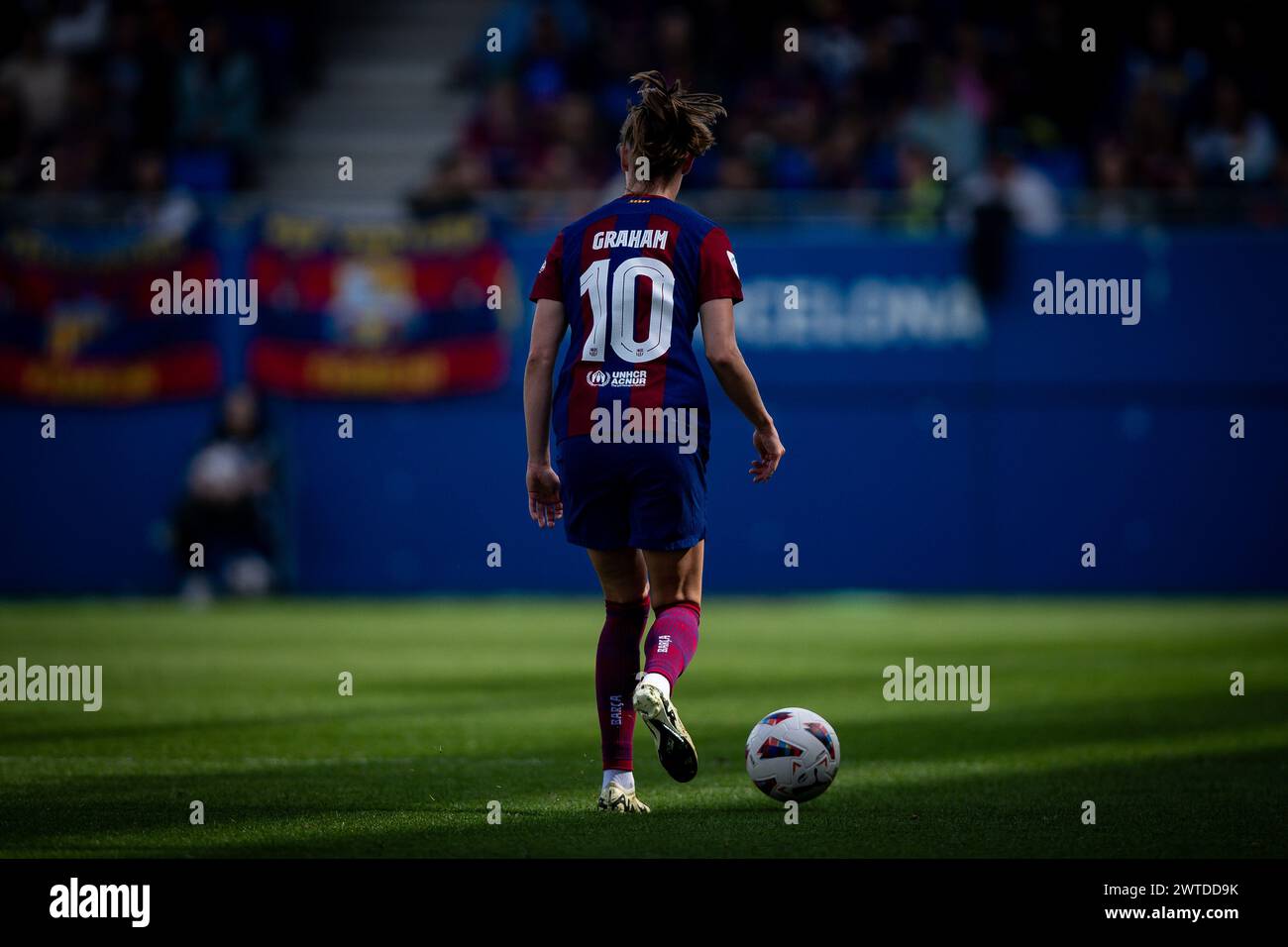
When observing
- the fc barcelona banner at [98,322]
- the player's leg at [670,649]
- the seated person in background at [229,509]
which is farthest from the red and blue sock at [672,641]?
the fc barcelona banner at [98,322]

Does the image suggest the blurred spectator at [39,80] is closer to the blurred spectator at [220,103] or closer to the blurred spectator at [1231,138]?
Answer: the blurred spectator at [220,103]

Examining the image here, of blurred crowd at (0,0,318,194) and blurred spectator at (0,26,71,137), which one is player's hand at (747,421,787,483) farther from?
blurred spectator at (0,26,71,137)

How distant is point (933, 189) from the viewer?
64.6ft

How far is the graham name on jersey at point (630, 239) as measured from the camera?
253 inches

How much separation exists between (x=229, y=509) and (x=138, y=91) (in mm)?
6014

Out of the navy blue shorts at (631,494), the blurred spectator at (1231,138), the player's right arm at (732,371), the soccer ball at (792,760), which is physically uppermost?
the blurred spectator at (1231,138)

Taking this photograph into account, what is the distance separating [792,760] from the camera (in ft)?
22.0

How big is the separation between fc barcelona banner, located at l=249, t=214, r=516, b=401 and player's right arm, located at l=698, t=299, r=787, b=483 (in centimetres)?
1360

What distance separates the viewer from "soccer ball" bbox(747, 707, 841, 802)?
6715 millimetres

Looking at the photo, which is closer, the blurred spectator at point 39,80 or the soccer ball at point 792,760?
the soccer ball at point 792,760

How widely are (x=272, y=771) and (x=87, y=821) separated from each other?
1.36 m

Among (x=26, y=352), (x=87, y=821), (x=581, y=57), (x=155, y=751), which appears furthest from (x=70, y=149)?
(x=87, y=821)

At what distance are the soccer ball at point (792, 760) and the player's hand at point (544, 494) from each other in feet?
3.58

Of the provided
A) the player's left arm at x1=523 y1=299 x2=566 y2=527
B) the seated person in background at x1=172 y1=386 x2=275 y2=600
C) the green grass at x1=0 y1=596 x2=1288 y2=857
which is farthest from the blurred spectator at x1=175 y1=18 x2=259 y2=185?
the player's left arm at x1=523 y1=299 x2=566 y2=527
